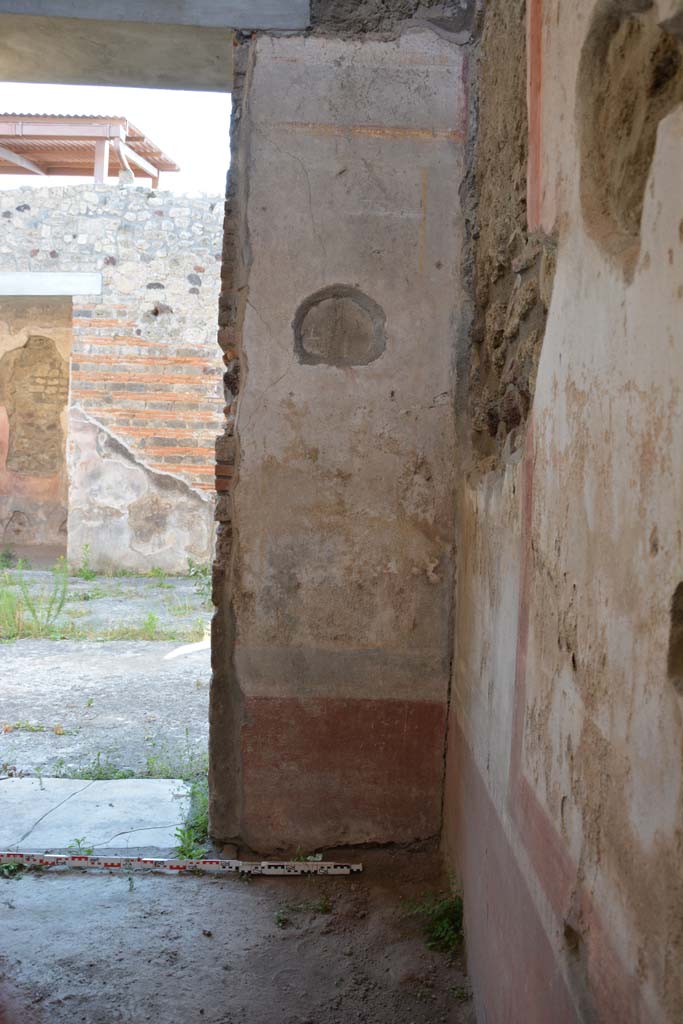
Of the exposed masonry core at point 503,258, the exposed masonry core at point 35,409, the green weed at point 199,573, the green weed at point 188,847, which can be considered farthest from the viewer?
the exposed masonry core at point 35,409

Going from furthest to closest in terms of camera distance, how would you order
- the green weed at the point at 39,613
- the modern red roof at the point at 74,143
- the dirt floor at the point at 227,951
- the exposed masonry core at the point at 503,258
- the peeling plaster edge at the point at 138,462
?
the modern red roof at the point at 74,143
the peeling plaster edge at the point at 138,462
the green weed at the point at 39,613
the dirt floor at the point at 227,951
the exposed masonry core at the point at 503,258

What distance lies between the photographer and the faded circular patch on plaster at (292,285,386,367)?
2834mm

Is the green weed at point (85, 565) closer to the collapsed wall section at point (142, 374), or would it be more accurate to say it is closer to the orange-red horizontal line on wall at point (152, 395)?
the collapsed wall section at point (142, 374)

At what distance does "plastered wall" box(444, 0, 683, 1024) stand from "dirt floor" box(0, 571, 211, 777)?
218 centimetres

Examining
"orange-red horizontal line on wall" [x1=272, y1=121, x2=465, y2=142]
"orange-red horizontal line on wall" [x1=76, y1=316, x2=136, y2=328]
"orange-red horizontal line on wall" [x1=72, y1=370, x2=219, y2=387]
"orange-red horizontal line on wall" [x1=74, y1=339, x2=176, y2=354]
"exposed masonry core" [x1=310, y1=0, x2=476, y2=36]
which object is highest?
"exposed masonry core" [x1=310, y1=0, x2=476, y2=36]

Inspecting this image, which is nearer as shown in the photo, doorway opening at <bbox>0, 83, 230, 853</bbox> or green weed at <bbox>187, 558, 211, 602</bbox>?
doorway opening at <bbox>0, 83, 230, 853</bbox>

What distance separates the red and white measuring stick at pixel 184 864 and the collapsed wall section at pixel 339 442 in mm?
85

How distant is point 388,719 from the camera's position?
280 cm

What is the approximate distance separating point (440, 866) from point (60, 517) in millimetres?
9514

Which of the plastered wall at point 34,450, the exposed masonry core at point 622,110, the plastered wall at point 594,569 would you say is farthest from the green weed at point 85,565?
the exposed masonry core at point 622,110

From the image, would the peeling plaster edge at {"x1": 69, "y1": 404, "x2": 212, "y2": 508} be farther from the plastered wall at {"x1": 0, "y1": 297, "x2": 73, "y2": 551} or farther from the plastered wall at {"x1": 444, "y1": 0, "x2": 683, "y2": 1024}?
the plastered wall at {"x1": 444, "y1": 0, "x2": 683, "y2": 1024}

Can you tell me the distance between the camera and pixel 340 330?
284cm

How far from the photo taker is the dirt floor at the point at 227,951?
212 cm

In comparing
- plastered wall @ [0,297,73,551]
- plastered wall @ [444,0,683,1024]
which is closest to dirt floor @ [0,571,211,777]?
plastered wall @ [444,0,683,1024]
